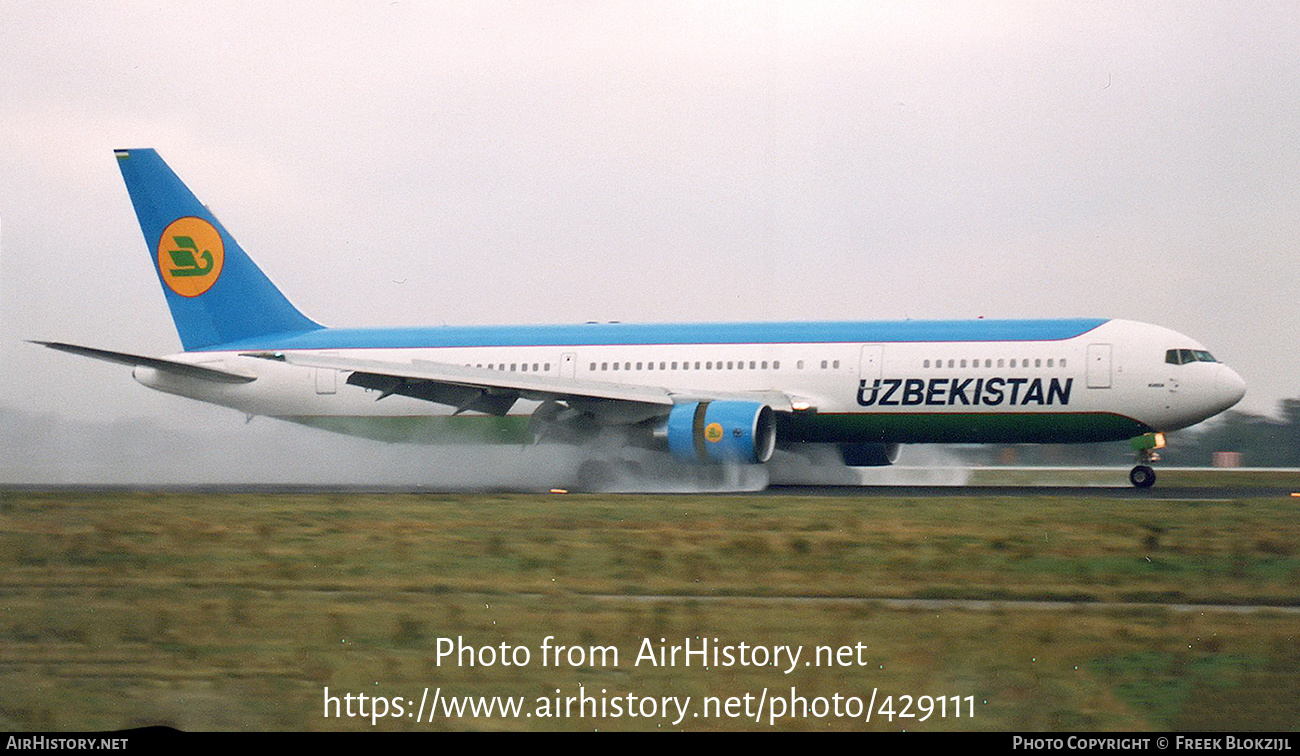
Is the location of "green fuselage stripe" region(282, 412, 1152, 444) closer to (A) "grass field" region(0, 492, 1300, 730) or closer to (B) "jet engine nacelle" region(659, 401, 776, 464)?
(B) "jet engine nacelle" region(659, 401, 776, 464)

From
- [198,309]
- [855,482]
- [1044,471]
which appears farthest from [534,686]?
[1044,471]

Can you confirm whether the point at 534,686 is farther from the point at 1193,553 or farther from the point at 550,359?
the point at 550,359

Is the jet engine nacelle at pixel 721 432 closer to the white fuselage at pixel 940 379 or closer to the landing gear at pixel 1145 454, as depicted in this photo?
the white fuselage at pixel 940 379

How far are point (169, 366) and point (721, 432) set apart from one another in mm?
14942

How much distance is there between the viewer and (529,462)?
33.5 m

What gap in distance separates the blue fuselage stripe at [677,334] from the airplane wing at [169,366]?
110cm

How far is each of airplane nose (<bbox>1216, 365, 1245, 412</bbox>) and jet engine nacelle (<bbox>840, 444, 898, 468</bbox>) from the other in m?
7.71

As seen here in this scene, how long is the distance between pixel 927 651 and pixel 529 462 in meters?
24.6

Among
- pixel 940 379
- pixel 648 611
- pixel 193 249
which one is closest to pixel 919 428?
pixel 940 379

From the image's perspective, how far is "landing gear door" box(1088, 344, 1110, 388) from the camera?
91.2ft

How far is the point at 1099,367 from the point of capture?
2788 cm

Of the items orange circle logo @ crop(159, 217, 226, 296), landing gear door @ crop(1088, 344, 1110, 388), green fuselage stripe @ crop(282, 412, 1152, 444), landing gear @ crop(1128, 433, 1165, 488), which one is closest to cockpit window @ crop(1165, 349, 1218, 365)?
landing gear door @ crop(1088, 344, 1110, 388)

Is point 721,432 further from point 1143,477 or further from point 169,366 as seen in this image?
point 169,366

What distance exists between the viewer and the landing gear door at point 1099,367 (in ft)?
91.2
